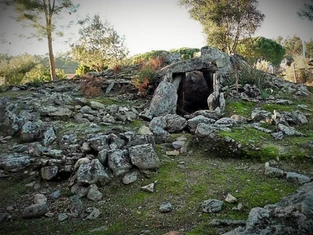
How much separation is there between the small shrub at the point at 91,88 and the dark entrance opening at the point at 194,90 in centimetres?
425

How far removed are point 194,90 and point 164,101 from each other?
2711 millimetres

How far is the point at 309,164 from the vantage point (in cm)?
559

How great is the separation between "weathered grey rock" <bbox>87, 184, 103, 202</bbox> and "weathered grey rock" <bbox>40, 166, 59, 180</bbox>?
1.10 metres

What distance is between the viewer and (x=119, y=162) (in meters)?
5.66

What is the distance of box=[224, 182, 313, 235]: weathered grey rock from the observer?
2.29 metres

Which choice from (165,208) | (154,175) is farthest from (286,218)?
(154,175)

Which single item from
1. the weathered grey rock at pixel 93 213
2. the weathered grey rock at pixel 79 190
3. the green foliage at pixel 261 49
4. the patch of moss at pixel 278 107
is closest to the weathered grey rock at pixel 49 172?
the weathered grey rock at pixel 79 190

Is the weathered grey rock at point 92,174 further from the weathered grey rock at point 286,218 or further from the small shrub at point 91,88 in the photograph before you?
the small shrub at point 91,88

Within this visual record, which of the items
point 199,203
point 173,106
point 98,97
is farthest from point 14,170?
point 98,97

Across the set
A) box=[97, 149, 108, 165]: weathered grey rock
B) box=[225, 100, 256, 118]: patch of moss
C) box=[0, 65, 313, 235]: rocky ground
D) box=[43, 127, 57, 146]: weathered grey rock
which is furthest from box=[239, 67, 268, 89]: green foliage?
box=[43, 127, 57, 146]: weathered grey rock

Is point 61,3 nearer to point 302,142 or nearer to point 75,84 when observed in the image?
point 75,84

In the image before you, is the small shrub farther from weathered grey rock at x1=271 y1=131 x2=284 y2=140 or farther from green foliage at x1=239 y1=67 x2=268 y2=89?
weathered grey rock at x1=271 y1=131 x2=284 y2=140

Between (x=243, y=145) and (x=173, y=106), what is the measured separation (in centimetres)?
476

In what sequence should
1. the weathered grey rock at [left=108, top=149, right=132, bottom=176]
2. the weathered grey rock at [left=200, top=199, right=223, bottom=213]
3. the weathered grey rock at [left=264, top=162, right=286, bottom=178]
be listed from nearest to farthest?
the weathered grey rock at [left=200, top=199, right=223, bottom=213]
the weathered grey rock at [left=264, top=162, right=286, bottom=178]
the weathered grey rock at [left=108, top=149, right=132, bottom=176]
